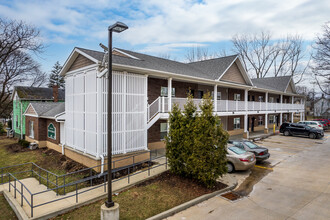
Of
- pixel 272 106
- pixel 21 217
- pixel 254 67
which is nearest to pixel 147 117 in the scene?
pixel 21 217

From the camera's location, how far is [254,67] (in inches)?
1950

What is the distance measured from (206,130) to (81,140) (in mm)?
8037

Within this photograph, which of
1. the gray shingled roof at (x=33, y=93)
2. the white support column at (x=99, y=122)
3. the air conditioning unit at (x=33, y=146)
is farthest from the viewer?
the gray shingled roof at (x=33, y=93)

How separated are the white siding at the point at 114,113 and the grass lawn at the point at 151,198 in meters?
3.24

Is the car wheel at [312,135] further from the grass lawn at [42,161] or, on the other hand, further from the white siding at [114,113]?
the grass lawn at [42,161]

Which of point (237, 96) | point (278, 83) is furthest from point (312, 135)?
point (278, 83)

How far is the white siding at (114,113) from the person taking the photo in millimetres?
10781

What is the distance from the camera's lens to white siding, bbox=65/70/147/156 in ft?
35.4

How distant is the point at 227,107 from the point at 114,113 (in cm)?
1042

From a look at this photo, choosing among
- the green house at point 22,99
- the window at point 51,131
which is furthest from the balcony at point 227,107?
the green house at point 22,99

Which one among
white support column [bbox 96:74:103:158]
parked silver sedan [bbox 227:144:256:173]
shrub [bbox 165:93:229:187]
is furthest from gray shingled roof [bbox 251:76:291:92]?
white support column [bbox 96:74:103:158]

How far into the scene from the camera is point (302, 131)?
22672 millimetres

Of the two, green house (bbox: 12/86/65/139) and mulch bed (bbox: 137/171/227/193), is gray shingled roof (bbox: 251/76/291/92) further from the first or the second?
green house (bbox: 12/86/65/139)

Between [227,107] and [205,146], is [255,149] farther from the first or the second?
[227,107]
